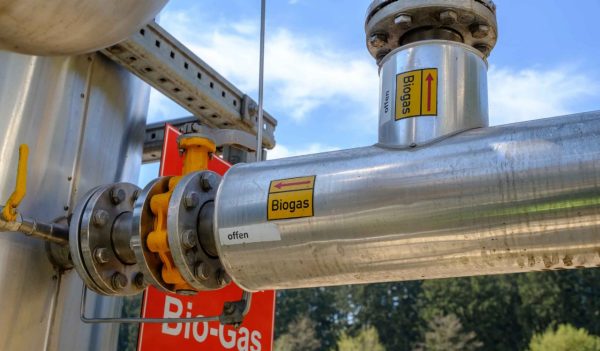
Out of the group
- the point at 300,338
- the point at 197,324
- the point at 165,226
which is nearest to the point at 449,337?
the point at 300,338

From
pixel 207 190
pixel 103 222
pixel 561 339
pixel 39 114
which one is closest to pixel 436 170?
pixel 207 190

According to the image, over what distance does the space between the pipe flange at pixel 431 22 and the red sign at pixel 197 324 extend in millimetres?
418

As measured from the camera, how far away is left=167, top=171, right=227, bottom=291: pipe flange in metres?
0.82

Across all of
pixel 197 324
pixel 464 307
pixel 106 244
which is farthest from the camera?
pixel 464 307

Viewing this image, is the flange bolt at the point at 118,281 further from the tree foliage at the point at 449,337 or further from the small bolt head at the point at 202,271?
the tree foliage at the point at 449,337

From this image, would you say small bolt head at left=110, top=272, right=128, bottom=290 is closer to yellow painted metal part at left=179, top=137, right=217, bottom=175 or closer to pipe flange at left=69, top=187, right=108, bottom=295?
pipe flange at left=69, top=187, right=108, bottom=295

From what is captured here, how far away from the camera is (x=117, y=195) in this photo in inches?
37.4

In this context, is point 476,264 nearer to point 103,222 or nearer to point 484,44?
point 484,44

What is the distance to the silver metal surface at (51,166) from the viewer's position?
0.90 m

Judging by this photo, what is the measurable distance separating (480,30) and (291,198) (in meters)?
0.34

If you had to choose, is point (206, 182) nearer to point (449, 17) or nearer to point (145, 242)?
point (145, 242)

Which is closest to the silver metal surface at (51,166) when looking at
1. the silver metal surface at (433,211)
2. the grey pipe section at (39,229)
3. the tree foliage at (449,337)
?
the grey pipe section at (39,229)

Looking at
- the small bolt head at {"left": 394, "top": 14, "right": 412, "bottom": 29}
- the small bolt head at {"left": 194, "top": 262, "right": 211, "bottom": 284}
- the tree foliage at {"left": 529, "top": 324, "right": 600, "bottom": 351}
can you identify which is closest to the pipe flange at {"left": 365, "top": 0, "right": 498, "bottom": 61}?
the small bolt head at {"left": 394, "top": 14, "right": 412, "bottom": 29}

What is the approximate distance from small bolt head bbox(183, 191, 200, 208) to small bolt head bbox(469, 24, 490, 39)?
0.42 m
